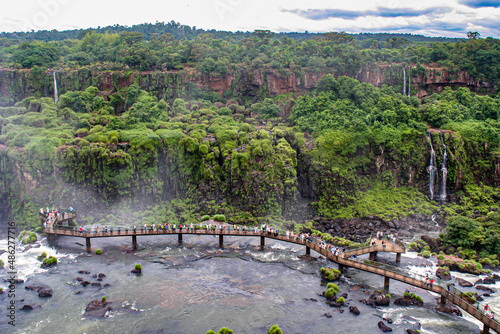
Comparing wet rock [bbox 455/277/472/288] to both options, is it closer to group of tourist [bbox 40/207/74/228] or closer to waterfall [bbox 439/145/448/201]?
waterfall [bbox 439/145/448/201]

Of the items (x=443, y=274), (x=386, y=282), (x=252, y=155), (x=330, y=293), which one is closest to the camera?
(x=330, y=293)

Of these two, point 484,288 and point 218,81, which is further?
point 218,81

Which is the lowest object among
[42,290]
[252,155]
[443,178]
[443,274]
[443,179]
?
[443,274]

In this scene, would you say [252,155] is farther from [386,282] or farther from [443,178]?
[443,178]

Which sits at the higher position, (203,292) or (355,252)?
(355,252)

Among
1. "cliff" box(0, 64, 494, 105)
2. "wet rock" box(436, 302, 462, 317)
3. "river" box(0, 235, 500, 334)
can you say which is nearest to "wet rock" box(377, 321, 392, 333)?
"river" box(0, 235, 500, 334)

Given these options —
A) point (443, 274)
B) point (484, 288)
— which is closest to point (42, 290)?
point (443, 274)

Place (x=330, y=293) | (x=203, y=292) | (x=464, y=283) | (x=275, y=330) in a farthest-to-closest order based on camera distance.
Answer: (x=464, y=283), (x=203, y=292), (x=330, y=293), (x=275, y=330)
